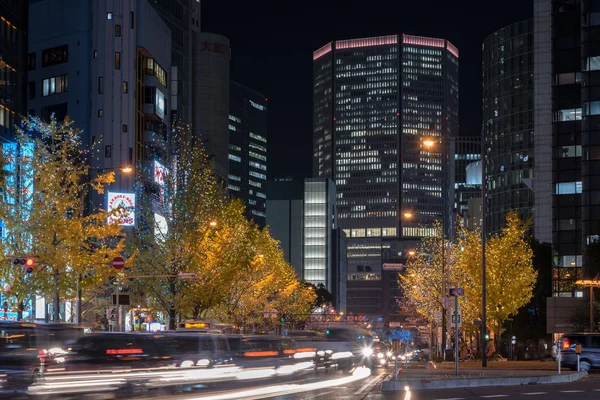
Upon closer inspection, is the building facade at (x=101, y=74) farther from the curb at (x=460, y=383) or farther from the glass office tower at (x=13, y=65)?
the curb at (x=460, y=383)

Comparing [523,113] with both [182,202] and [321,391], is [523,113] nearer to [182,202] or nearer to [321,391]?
[182,202]

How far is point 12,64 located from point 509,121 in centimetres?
10956

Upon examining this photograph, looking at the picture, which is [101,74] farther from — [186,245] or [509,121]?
[509,121]

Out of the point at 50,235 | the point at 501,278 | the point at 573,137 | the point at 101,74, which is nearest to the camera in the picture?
the point at 50,235

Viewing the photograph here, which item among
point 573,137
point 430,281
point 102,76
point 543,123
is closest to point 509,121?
point 543,123

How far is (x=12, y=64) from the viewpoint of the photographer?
3073 inches

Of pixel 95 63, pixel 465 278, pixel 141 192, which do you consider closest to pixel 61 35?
pixel 95 63

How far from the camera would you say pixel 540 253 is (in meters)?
114

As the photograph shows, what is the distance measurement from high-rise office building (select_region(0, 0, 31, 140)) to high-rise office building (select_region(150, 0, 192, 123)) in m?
87.0

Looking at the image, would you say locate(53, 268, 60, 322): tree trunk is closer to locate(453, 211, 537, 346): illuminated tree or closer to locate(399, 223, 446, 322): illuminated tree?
locate(453, 211, 537, 346): illuminated tree

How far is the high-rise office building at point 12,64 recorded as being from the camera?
2995 inches

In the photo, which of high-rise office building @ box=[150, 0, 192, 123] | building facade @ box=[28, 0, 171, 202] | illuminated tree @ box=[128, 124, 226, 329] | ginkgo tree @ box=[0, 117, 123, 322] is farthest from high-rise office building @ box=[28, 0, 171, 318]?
high-rise office building @ box=[150, 0, 192, 123]

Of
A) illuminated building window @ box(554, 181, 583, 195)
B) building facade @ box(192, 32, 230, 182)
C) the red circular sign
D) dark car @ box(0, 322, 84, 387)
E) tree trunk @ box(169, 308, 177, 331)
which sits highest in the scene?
building facade @ box(192, 32, 230, 182)

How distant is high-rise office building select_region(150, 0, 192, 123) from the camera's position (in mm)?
174250
